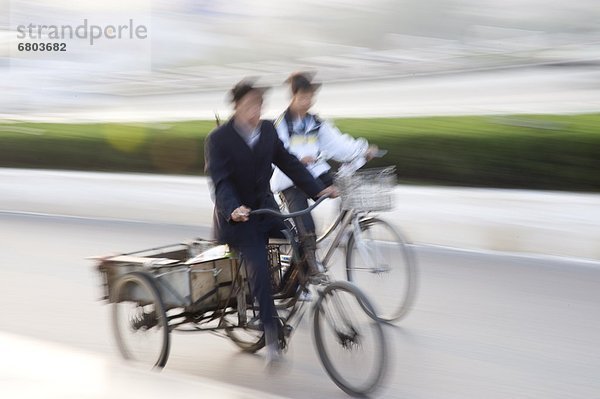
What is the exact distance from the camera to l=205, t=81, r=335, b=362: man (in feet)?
18.2

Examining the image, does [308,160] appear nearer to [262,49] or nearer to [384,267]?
[384,267]

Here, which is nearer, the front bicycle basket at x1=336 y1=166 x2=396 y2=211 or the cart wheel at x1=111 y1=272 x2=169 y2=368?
the cart wheel at x1=111 y1=272 x2=169 y2=368

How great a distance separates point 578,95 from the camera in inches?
592

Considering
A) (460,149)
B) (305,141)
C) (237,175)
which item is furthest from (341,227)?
(460,149)

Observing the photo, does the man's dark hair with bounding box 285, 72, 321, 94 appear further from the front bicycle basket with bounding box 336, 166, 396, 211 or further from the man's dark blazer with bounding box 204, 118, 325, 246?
the man's dark blazer with bounding box 204, 118, 325, 246

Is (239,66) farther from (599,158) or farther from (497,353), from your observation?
(497,353)

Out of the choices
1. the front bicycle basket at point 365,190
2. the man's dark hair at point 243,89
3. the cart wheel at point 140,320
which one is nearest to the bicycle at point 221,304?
the cart wheel at point 140,320

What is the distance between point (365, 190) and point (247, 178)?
72cm

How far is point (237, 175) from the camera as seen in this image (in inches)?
222

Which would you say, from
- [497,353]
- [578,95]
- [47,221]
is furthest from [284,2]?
[497,353]

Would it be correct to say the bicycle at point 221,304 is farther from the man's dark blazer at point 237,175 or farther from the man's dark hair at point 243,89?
the man's dark hair at point 243,89

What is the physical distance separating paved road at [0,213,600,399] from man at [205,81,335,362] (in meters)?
0.57

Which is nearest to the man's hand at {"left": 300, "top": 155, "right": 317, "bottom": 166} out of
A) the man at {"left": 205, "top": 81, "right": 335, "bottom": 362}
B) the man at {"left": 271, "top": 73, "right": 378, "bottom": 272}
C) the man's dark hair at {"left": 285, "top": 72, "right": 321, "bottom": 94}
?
the man at {"left": 271, "top": 73, "right": 378, "bottom": 272}

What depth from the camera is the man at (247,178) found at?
5.54m
